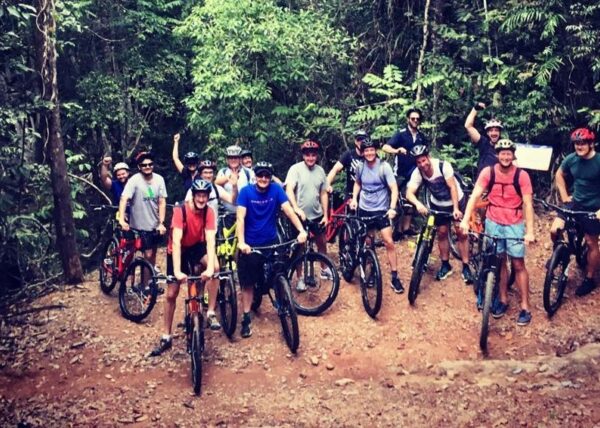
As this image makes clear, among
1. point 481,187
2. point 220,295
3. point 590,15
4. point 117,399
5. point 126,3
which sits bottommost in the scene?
point 117,399

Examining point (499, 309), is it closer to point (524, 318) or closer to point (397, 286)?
point (524, 318)

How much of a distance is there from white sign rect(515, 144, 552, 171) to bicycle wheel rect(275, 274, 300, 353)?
5.62 m

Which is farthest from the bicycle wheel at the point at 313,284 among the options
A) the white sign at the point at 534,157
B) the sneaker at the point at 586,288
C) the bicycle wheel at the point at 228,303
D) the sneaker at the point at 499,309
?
the white sign at the point at 534,157

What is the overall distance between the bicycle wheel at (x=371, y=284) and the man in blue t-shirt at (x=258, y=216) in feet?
4.31

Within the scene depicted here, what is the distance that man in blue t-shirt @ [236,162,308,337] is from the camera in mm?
7922

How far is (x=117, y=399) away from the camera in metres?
7.14

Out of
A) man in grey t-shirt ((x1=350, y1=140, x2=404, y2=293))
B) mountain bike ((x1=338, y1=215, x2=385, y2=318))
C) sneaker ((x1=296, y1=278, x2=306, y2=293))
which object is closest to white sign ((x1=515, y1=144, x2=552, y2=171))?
man in grey t-shirt ((x1=350, y1=140, x2=404, y2=293))

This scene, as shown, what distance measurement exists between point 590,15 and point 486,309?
7002 millimetres

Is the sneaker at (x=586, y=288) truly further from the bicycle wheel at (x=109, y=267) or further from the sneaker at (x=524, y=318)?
the bicycle wheel at (x=109, y=267)

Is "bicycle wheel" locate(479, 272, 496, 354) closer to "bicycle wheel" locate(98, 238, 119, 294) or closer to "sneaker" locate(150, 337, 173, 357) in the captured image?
"sneaker" locate(150, 337, 173, 357)

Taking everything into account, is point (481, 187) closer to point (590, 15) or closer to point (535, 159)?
point (535, 159)

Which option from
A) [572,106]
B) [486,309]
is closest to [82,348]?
[486,309]

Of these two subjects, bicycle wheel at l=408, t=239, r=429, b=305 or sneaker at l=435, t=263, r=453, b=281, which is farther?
sneaker at l=435, t=263, r=453, b=281

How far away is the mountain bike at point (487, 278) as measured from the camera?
768cm
